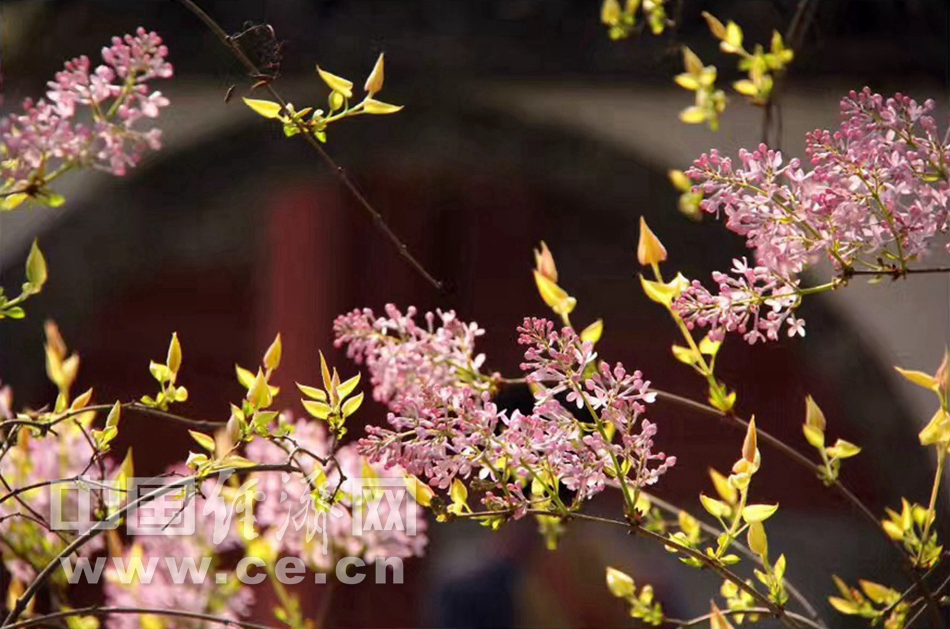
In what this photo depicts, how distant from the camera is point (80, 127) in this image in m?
0.60

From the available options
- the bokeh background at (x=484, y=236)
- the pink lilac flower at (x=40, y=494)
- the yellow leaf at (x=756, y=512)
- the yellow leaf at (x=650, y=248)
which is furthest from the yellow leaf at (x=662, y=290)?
the bokeh background at (x=484, y=236)

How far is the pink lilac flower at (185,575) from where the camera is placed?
2.72 feet

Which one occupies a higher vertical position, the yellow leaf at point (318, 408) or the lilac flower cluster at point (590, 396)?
the lilac flower cluster at point (590, 396)

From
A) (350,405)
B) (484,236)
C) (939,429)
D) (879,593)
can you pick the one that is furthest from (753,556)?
(484,236)

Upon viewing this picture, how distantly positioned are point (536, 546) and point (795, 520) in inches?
16.7

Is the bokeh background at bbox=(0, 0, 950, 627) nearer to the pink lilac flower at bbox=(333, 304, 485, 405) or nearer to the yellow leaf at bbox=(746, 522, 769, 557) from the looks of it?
the pink lilac flower at bbox=(333, 304, 485, 405)

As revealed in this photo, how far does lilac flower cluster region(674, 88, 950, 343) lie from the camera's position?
525 mm

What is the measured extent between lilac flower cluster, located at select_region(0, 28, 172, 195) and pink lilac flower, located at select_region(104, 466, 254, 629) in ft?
0.95

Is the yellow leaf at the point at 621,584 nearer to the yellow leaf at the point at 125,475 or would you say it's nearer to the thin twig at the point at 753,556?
the thin twig at the point at 753,556

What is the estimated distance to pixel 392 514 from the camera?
0.80 meters

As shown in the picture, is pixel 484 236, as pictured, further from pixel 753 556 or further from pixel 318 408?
pixel 318 408

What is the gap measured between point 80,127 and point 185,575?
0.39 m

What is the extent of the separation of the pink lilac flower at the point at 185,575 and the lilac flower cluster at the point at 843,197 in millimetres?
442

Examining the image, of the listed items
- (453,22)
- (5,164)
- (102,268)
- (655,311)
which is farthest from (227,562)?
(5,164)
